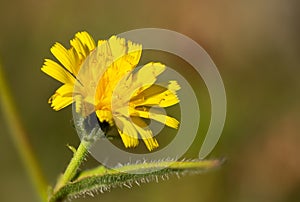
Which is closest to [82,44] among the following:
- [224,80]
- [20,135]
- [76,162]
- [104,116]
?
[104,116]

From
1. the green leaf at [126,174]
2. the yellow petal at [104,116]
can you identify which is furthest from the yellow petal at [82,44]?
the green leaf at [126,174]

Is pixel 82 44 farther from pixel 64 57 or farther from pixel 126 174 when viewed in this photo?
pixel 126 174

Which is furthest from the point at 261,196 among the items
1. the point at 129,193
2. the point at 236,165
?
the point at 129,193

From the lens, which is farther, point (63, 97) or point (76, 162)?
point (76, 162)

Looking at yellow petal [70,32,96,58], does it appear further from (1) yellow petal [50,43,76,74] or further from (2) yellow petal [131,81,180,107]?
(2) yellow petal [131,81,180,107]

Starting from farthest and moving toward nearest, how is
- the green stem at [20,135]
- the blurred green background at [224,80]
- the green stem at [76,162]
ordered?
the blurred green background at [224,80] → the green stem at [20,135] → the green stem at [76,162]

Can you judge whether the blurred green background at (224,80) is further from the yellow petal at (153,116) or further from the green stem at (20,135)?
the yellow petal at (153,116)
